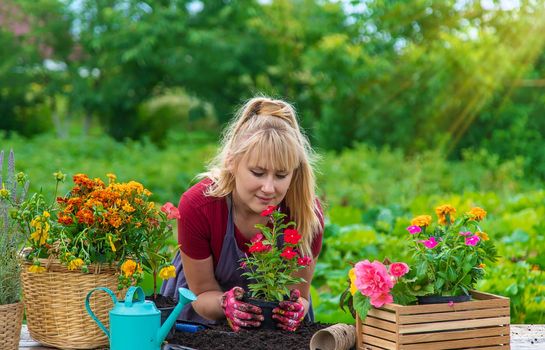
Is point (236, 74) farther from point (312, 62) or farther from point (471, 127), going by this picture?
point (471, 127)

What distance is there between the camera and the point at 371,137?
40.5 ft

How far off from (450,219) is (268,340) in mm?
611

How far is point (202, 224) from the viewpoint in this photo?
9.22ft

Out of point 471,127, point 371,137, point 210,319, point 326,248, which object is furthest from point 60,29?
point 210,319

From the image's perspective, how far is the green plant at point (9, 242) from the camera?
2186 millimetres

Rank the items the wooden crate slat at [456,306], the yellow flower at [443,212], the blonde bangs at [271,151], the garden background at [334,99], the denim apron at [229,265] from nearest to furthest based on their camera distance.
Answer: the wooden crate slat at [456,306], the yellow flower at [443,212], the blonde bangs at [271,151], the denim apron at [229,265], the garden background at [334,99]

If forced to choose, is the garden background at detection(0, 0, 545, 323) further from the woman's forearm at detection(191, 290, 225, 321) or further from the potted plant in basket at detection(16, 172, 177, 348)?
the potted plant in basket at detection(16, 172, 177, 348)

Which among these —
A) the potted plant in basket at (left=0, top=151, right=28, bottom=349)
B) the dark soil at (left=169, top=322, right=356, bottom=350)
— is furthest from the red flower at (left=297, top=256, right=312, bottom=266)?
the potted plant in basket at (left=0, top=151, right=28, bottom=349)

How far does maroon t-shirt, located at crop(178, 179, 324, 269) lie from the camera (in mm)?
2801

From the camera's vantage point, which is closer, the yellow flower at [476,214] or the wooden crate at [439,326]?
the wooden crate at [439,326]

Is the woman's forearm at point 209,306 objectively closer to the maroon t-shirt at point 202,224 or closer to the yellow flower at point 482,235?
the maroon t-shirt at point 202,224

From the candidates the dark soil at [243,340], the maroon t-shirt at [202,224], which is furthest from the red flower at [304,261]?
the maroon t-shirt at [202,224]

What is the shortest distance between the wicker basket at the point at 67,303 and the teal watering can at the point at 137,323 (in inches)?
4.0

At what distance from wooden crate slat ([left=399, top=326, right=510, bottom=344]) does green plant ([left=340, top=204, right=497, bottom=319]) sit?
0.31 feet
